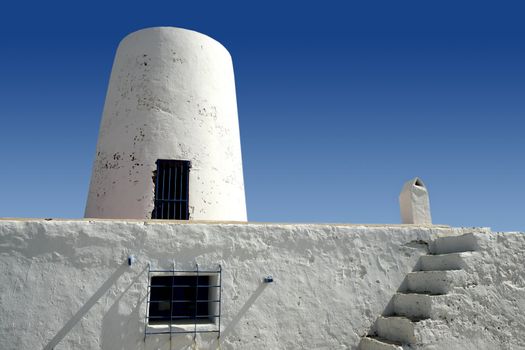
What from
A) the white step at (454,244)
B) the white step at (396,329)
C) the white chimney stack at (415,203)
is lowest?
the white step at (396,329)

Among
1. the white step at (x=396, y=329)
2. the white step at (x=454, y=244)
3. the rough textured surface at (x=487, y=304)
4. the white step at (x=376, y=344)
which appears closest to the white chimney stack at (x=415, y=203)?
the white step at (x=454, y=244)

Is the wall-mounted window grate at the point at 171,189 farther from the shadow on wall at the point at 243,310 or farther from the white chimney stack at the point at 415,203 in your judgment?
the white chimney stack at the point at 415,203

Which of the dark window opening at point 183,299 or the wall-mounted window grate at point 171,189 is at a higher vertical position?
the wall-mounted window grate at point 171,189

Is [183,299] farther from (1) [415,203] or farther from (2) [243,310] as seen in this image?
(1) [415,203]

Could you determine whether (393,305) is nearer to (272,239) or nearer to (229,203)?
(272,239)

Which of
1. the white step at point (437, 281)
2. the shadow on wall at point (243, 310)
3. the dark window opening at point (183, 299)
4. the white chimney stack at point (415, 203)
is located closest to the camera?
the shadow on wall at point (243, 310)

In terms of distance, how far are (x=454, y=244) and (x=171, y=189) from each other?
5909 mm

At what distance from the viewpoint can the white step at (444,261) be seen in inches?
324

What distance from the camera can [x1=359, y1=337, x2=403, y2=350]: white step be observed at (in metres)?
7.49

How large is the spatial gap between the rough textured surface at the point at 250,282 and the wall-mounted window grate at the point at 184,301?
129mm

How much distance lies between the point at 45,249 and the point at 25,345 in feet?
4.65

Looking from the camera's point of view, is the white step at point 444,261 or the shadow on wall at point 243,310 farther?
the white step at point 444,261

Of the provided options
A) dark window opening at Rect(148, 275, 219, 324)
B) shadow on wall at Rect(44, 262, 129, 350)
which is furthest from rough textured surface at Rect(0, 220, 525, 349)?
dark window opening at Rect(148, 275, 219, 324)

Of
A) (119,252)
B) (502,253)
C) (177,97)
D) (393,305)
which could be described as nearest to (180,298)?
(119,252)
